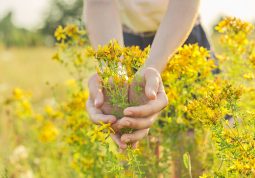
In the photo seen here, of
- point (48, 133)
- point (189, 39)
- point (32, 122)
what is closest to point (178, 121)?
point (189, 39)

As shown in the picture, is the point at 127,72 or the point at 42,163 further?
the point at 42,163

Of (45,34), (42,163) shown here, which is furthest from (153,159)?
(45,34)

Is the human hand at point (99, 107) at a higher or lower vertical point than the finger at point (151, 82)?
lower

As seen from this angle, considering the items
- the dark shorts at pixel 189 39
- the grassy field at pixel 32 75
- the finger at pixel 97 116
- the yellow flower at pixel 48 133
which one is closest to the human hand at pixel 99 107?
the finger at pixel 97 116

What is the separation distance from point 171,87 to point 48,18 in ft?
132

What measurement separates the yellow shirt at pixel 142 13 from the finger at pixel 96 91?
2.03 feet

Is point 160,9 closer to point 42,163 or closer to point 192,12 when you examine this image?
point 192,12

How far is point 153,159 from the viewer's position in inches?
101

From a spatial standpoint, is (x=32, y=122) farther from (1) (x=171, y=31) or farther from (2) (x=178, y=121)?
(1) (x=171, y=31)

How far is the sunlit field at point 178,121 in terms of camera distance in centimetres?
178

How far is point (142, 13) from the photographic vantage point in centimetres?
272

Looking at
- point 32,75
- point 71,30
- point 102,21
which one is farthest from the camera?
point 32,75

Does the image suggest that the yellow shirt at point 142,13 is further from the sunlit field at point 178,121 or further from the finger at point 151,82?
the finger at point 151,82

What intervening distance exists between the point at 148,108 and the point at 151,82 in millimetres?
81
